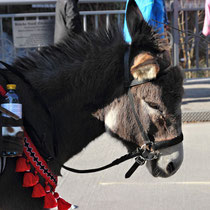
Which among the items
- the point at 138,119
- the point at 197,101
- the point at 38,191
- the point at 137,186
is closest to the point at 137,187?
the point at 137,186

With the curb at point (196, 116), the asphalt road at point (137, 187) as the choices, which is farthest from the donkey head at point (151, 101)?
the curb at point (196, 116)

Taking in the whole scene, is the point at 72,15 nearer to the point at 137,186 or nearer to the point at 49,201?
the point at 137,186

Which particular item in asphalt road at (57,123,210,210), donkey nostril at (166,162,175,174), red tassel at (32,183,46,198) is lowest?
asphalt road at (57,123,210,210)

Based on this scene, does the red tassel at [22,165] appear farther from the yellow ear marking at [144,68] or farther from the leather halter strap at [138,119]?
the yellow ear marking at [144,68]

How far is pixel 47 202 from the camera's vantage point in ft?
7.79

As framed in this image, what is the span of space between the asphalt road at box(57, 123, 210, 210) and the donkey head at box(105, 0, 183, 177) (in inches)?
45.3

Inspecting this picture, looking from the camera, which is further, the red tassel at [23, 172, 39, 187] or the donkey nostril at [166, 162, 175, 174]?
the donkey nostril at [166, 162, 175, 174]

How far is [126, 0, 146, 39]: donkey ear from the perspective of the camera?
8.17ft

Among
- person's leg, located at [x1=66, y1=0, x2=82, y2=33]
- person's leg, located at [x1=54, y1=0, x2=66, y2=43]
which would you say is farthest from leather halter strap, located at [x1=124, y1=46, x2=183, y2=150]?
person's leg, located at [x1=54, y1=0, x2=66, y2=43]

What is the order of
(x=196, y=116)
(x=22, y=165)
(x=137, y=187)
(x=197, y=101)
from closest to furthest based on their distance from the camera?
(x=22, y=165), (x=137, y=187), (x=196, y=116), (x=197, y=101)

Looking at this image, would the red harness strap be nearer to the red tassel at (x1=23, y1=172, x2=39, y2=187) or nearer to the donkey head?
the red tassel at (x1=23, y1=172, x2=39, y2=187)

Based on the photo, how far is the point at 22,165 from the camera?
2225 mm

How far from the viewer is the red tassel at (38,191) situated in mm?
2285

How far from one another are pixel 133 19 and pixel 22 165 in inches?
43.2
